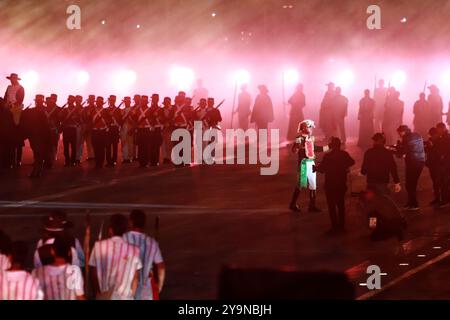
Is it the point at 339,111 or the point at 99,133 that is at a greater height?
the point at 339,111

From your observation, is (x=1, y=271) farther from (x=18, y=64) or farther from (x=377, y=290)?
(x=18, y=64)

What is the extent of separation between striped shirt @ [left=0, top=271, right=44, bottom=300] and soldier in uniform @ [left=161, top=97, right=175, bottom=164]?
18.4 m

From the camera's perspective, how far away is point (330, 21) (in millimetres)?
50094

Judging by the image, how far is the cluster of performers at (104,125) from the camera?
2823 cm

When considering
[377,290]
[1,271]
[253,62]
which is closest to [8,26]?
[253,62]

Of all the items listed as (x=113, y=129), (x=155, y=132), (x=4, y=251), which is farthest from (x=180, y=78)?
(x=4, y=251)

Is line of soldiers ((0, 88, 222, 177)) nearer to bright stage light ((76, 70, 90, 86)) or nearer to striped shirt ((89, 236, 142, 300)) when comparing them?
striped shirt ((89, 236, 142, 300))

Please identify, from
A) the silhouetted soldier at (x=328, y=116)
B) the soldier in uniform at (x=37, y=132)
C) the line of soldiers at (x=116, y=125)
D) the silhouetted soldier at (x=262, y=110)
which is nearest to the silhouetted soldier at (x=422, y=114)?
the silhouetted soldier at (x=328, y=116)

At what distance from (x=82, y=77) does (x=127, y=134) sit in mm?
18614

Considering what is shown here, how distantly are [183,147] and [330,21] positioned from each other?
72.8ft

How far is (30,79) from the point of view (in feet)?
148

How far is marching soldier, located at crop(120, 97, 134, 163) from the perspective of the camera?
1152 inches

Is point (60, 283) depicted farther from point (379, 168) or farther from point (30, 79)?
point (30, 79)
